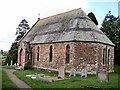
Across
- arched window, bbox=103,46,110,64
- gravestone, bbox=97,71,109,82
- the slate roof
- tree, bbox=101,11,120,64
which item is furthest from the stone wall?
tree, bbox=101,11,120,64

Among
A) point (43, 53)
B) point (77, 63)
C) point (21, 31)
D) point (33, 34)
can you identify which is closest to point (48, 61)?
point (43, 53)

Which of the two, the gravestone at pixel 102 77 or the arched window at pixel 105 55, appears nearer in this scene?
the gravestone at pixel 102 77

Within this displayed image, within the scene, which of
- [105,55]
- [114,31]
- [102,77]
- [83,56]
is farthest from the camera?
[114,31]

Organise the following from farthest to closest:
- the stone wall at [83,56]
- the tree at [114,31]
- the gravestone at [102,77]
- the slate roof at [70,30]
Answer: the tree at [114,31] → the slate roof at [70,30] → the stone wall at [83,56] → the gravestone at [102,77]

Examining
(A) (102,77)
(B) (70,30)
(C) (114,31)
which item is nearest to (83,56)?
(B) (70,30)

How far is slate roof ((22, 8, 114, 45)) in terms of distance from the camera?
1147 inches

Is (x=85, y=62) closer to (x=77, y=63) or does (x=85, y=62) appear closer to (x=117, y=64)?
(x=77, y=63)

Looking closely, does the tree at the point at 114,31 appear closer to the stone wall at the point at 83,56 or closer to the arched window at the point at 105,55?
the arched window at the point at 105,55

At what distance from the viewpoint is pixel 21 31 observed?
5934 centimetres

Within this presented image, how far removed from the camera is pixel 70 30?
30.2 meters

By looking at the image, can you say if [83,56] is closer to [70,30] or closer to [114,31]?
[70,30]

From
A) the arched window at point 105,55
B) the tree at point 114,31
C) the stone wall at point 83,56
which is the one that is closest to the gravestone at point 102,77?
the stone wall at point 83,56

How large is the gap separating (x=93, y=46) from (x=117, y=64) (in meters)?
22.2

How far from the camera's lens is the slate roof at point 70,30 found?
29.1 m
